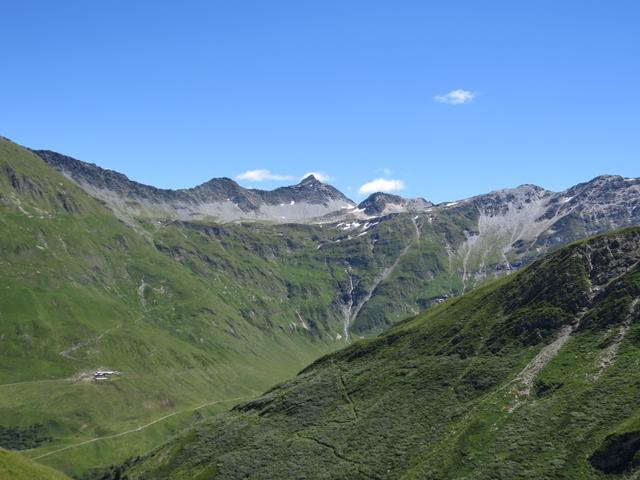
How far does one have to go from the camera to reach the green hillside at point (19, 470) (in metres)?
102

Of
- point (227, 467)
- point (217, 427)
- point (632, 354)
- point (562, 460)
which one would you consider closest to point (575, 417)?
point (562, 460)

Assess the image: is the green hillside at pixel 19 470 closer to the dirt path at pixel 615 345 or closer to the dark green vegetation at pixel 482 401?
the dark green vegetation at pixel 482 401

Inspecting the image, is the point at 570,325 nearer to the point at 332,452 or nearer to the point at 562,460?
the point at 562,460

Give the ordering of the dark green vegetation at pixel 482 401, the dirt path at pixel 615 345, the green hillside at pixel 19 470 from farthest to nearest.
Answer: the dirt path at pixel 615 345 < the dark green vegetation at pixel 482 401 < the green hillside at pixel 19 470

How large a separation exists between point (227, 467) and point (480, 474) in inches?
2686

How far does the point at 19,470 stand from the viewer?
107 meters

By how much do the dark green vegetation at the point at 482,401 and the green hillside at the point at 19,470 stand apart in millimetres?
50346

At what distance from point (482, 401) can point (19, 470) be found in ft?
320

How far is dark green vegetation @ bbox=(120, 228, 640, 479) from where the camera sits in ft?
392

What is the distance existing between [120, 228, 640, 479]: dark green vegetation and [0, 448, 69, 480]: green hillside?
50346 mm

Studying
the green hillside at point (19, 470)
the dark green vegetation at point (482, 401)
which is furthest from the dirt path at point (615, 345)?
the green hillside at point (19, 470)

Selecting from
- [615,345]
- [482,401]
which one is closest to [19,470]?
[482,401]

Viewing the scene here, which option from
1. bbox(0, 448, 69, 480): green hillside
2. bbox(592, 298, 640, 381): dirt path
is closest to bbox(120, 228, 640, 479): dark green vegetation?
bbox(592, 298, 640, 381): dirt path

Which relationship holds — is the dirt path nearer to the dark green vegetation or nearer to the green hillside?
the dark green vegetation
